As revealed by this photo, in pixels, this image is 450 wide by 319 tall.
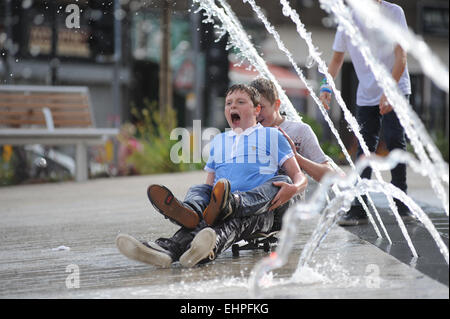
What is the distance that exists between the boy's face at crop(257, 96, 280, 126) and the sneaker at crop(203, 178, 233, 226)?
65 cm

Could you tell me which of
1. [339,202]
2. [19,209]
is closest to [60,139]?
[19,209]

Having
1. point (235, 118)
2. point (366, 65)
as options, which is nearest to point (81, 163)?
point (366, 65)

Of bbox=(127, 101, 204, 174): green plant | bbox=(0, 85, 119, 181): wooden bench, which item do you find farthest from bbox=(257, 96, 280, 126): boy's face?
bbox=(127, 101, 204, 174): green plant

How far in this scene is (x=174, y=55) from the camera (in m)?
16.8

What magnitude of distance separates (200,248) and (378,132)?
1.92 meters

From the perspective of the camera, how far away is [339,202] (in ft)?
9.29

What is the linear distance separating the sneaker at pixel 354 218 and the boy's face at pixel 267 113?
979 millimetres

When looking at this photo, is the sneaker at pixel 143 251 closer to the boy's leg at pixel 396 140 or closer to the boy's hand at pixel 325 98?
the boy's hand at pixel 325 98

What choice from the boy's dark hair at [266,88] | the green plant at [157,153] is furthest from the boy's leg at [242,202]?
the green plant at [157,153]

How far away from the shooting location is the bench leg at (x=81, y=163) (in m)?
7.92

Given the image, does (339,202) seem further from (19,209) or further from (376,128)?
(19,209)

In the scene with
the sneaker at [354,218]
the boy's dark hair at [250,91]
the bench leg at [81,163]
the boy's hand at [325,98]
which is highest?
the boy's dark hair at [250,91]

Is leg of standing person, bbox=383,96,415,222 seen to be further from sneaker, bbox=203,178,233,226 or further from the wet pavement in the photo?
sneaker, bbox=203,178,233,226
